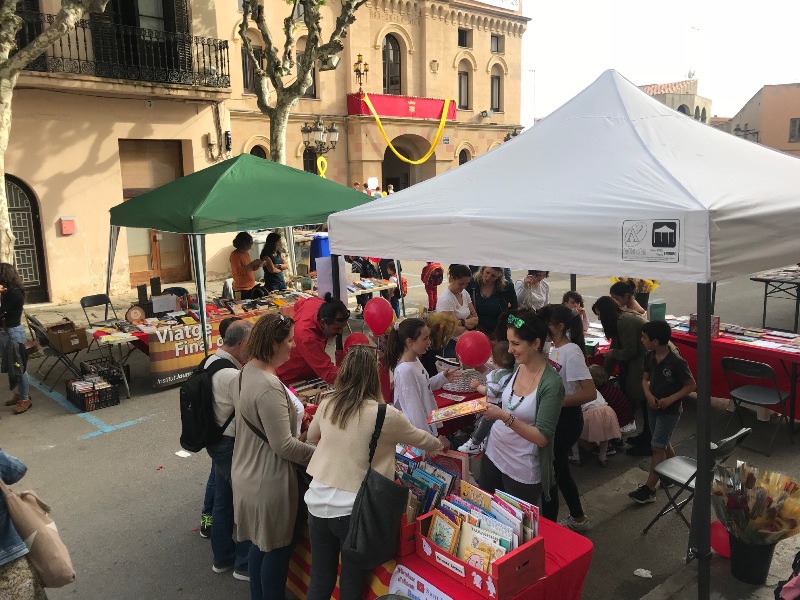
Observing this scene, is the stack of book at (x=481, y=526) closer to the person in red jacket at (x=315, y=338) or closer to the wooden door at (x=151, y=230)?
the person in red jacket at (x=315, y=338)

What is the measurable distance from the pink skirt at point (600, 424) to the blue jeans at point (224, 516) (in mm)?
3179

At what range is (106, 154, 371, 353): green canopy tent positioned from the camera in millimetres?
8102

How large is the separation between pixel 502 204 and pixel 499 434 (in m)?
1.48

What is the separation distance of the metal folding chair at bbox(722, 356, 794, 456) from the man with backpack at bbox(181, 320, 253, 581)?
15.8ft

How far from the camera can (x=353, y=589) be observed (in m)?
3.14

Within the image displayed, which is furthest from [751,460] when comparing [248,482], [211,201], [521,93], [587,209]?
[521,93]

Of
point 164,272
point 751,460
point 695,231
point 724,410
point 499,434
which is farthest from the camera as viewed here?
point 164,272

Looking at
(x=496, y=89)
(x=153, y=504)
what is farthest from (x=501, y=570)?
(x=496, y=89)

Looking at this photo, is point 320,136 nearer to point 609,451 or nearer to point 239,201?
point 239,201

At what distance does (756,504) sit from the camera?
3.84m

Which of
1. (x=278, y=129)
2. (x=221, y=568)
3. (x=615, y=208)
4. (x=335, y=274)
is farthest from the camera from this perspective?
(x=278, y=129)

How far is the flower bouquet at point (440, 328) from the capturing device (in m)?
5.87

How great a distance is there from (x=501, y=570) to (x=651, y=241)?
72.5 inches

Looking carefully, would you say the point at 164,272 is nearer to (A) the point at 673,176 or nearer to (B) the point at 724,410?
(B) the point at 724,410
